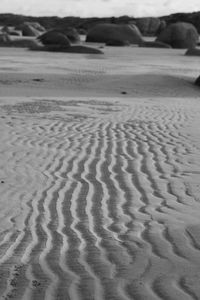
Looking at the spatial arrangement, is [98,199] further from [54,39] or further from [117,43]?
[117,43]

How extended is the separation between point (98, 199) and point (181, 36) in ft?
127

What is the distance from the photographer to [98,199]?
6.33 m

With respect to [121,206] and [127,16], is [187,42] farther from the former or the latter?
[127,16]

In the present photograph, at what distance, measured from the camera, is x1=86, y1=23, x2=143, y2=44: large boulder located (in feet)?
150

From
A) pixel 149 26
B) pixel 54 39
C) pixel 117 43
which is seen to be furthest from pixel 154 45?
pixel 149 26

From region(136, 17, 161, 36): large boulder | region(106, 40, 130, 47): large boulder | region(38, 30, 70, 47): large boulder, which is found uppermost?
region(38, 30, 70, 47): large boulder

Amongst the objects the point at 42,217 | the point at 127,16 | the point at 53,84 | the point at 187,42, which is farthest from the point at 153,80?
the point at 127,16

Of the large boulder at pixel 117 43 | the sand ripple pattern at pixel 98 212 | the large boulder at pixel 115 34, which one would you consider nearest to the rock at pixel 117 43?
the large boulder at pixel 117 43

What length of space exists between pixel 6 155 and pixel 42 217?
3.12 meters

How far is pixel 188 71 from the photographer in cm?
2609

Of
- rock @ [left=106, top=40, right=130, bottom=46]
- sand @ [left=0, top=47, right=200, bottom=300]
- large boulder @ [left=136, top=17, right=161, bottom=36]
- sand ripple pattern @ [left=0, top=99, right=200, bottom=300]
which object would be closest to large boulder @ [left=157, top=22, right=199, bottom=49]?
rock @ [left=106, top=40, right=130, bottom=46]

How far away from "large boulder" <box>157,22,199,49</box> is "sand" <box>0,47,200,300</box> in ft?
92.4

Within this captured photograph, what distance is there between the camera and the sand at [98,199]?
404cm

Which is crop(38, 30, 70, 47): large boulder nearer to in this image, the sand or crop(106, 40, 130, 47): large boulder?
crop(106, 40, 130, 47): large boulder
